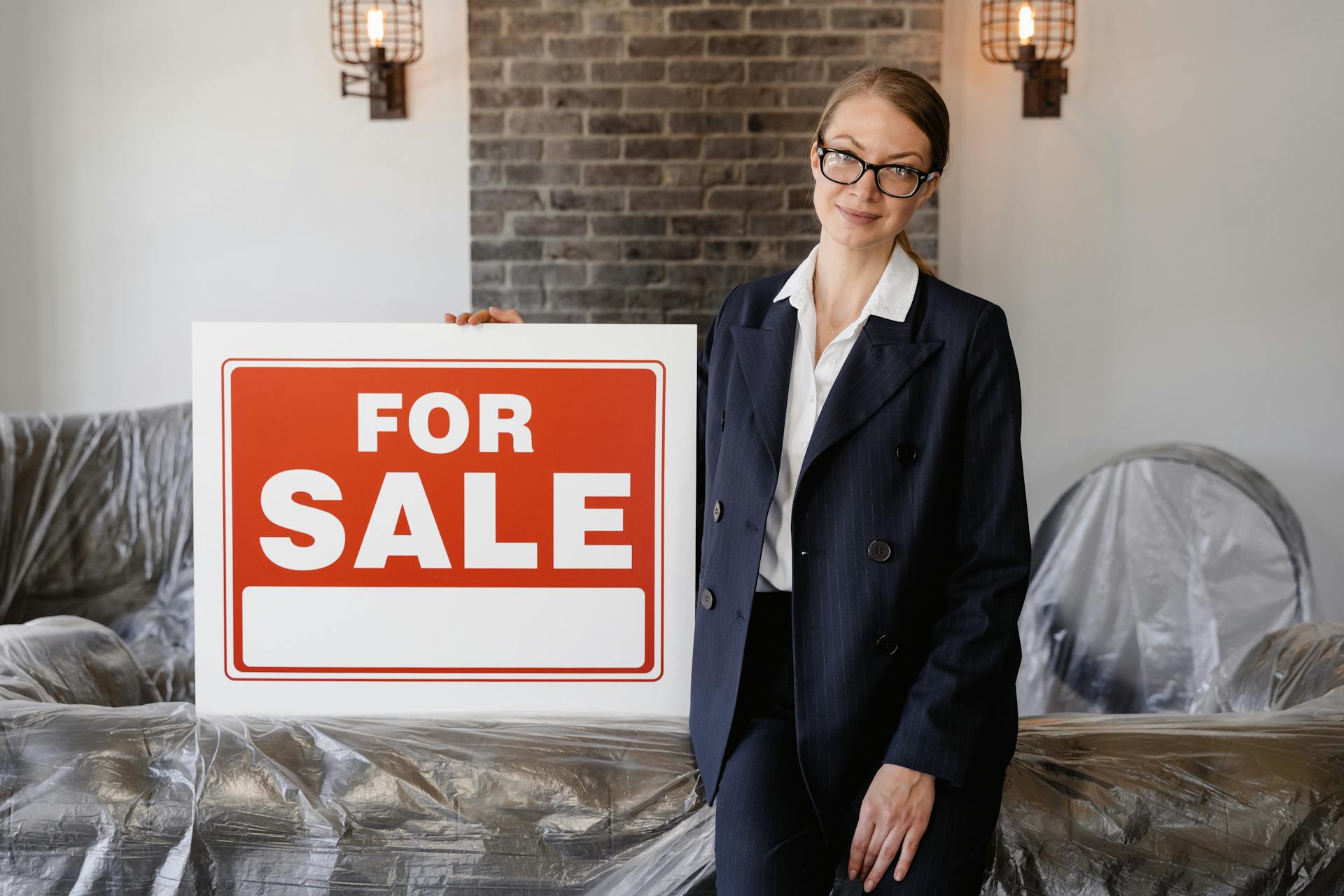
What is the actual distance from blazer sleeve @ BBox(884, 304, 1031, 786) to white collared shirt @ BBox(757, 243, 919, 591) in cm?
11

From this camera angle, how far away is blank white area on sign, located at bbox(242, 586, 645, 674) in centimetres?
140

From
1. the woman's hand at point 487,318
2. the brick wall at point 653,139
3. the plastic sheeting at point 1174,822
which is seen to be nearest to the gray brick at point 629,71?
the brick wall at point 653,139

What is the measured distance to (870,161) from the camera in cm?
120

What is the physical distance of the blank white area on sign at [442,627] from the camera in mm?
1402

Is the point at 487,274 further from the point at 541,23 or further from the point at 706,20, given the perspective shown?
the point at 706,20

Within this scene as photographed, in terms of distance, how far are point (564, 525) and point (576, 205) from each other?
1999 millimetres

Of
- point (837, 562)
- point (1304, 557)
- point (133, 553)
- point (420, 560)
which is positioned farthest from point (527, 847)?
point (1304, 557)

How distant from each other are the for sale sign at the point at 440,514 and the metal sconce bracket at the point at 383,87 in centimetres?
204

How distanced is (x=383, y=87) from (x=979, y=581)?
2.68m

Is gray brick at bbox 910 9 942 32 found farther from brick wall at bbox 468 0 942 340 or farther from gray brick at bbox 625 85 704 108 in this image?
gray brick at bbox 625 85 704 108

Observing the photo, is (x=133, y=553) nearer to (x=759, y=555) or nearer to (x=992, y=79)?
(x=759, y=555)

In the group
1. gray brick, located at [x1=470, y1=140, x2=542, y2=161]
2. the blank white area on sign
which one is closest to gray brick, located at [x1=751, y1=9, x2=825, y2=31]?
gray brick, located at [x1=470, y1=140, x2=542, y2=161]

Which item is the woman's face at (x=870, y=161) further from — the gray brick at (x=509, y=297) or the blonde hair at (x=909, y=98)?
the gray brick at (x=509, y=297)

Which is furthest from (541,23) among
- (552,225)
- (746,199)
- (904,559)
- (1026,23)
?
(904,559)
